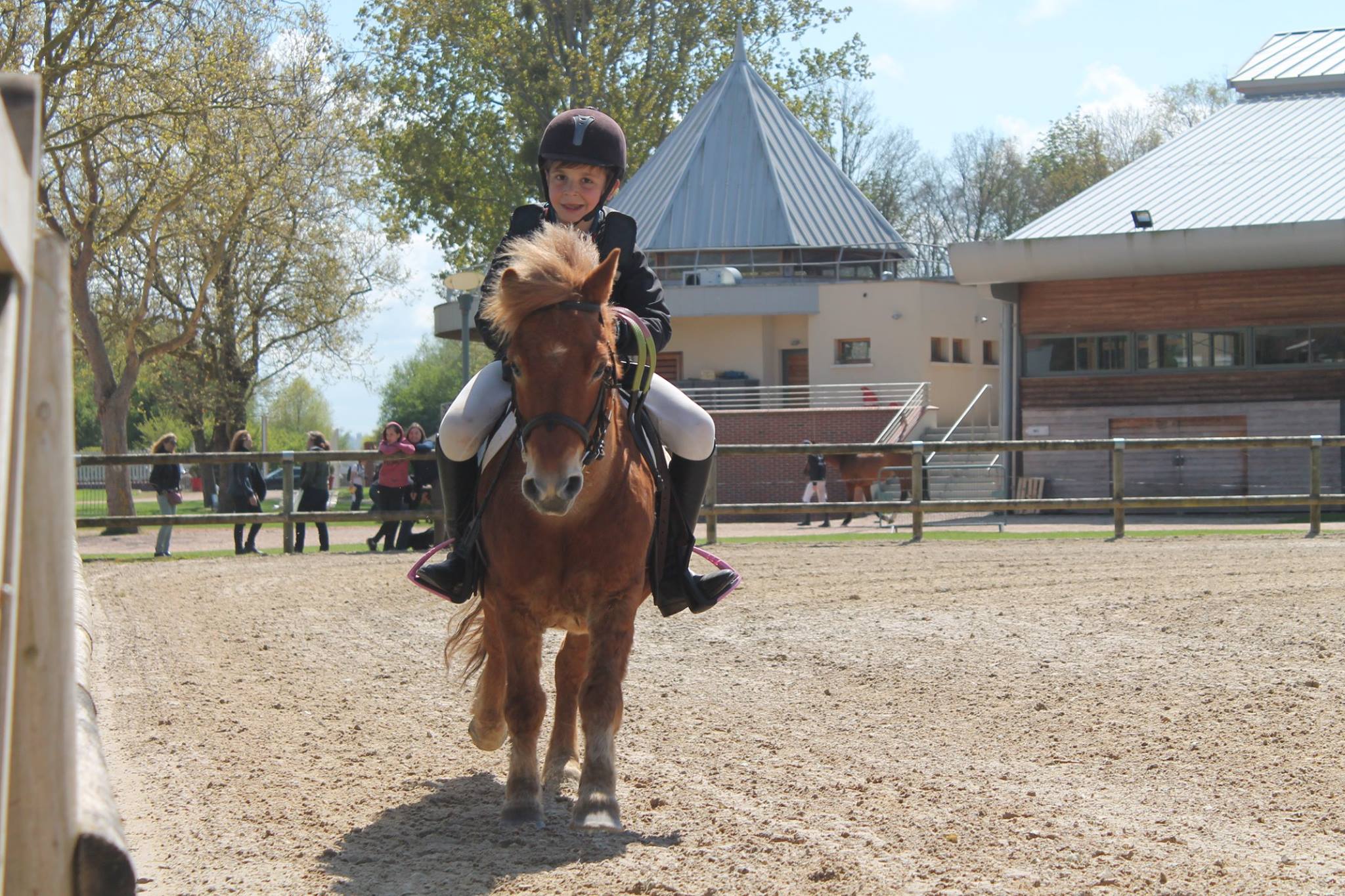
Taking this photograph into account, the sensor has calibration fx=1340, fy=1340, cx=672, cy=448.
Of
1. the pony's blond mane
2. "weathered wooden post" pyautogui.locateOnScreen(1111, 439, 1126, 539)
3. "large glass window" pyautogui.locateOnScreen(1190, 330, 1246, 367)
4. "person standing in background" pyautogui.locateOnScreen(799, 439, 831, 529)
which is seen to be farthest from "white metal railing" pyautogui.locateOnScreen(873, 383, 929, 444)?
the pony's blond mane

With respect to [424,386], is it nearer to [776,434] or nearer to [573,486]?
[776,434]

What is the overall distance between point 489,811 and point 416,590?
7.89 meters

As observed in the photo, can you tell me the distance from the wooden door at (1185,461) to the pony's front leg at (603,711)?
25330mm

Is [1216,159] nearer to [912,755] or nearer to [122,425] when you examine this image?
[122,425]

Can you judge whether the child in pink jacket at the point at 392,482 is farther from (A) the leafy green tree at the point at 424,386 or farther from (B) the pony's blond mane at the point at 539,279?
(A) the leafy green tree at the point at 424,386

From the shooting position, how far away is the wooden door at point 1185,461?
95.7ft

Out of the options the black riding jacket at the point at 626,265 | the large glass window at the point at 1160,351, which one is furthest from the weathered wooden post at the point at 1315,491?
the black riding jacket at the point at 626,265

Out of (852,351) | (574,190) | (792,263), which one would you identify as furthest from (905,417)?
(574,190)

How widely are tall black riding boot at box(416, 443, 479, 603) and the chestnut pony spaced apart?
119 millimetres

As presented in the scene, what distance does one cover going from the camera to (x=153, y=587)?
1354 cm

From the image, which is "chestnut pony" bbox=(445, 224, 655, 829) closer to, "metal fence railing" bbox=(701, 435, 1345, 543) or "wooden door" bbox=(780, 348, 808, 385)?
"metal fence railing" bbox=(701, 435, 1345, 543)

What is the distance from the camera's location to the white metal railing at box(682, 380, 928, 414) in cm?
3978

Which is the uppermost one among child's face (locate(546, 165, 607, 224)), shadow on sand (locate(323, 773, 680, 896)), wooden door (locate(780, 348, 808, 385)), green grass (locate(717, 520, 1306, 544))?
wooden door (locate(780, 348, 808, 385))

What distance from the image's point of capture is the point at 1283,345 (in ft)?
95.1
